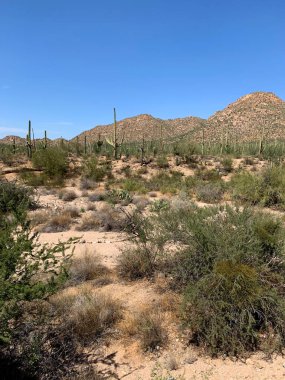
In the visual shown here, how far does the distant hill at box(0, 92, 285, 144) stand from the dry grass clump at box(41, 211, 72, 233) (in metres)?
47.2

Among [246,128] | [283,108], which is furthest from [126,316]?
[283,108]

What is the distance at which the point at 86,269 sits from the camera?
23.6 feet

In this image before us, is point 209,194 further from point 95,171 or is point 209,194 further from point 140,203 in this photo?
point 95,171

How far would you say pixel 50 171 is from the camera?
72.6 ft

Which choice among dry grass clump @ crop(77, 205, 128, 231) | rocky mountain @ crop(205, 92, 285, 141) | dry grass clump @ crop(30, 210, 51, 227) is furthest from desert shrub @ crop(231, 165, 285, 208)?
rocky mountain @ crop(205, 92, 285, 141)

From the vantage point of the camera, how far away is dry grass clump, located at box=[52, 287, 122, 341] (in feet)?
16.6

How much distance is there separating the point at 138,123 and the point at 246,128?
29.6 meters

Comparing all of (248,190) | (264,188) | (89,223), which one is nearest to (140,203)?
(89,223)

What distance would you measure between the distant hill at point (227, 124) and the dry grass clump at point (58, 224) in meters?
47.2

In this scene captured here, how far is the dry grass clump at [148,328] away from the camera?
484 centimetres

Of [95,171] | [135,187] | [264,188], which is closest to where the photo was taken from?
[264,188]

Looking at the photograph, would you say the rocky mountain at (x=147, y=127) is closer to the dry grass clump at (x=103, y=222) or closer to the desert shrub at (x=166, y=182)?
the desert shrub at (x=166, y=182)

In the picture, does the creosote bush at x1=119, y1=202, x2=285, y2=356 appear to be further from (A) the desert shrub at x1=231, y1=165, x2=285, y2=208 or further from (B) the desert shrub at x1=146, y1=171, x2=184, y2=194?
(B) the desert shrub at x1=146, y1=171, x2=184, y2=194

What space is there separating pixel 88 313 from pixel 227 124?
7128 cm
